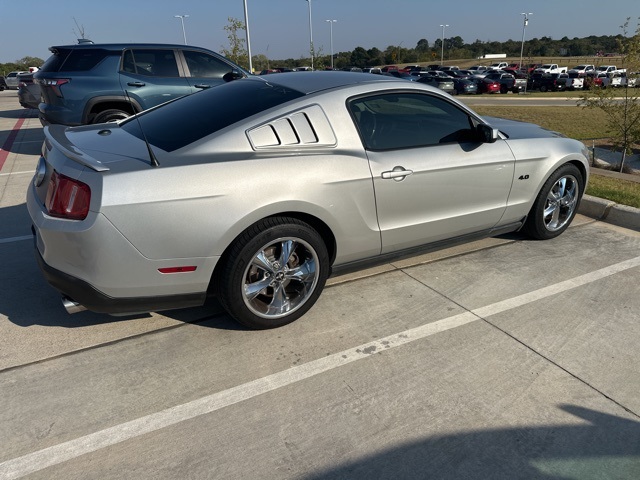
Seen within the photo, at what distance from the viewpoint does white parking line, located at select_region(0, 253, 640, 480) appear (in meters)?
2.29

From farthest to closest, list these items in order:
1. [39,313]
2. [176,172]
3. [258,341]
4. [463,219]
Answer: [463,219], [39,313], [258,341], [176,172]

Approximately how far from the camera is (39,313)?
3.48 m

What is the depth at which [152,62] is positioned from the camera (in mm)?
8477

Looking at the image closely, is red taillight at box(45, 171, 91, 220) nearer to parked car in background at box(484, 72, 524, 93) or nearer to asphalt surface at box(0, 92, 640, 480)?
asphalt surface at box(0, 92, 640, 480)

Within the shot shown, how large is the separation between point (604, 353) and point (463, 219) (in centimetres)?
141

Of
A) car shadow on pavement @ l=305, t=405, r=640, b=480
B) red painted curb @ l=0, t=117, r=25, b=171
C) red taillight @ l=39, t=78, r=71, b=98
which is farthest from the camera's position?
red painted curb @ l=0, t=117, r=25, b=171

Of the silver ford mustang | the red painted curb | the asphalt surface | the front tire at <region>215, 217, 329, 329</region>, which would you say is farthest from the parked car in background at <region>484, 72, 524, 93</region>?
the front tire at <region>215, 217, 329, 329</region>

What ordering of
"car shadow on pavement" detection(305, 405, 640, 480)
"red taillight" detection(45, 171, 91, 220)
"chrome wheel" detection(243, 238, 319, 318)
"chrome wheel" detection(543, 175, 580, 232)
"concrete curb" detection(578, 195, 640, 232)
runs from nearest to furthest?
"car shadow on pavement" detection(305, 405, 640, 480) → "red taillight" detection(45, 171, 91, 220) → "chrome wheel" detection(243, 238, 319, 318) → "chrome wheel" detection(543, 175, 580, 232) → "concrete curb" detection(578, 195, 640, 232)

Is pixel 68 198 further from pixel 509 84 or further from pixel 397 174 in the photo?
pixel 509 84

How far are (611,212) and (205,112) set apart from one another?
176 inches

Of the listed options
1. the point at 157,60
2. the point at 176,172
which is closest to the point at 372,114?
the point at 176,172

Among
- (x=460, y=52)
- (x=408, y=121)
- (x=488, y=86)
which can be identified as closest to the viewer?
(x=408, y=121)

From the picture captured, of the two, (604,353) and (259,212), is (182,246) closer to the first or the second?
(259,212)

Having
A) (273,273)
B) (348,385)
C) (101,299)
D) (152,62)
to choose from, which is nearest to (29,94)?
(152,62)
